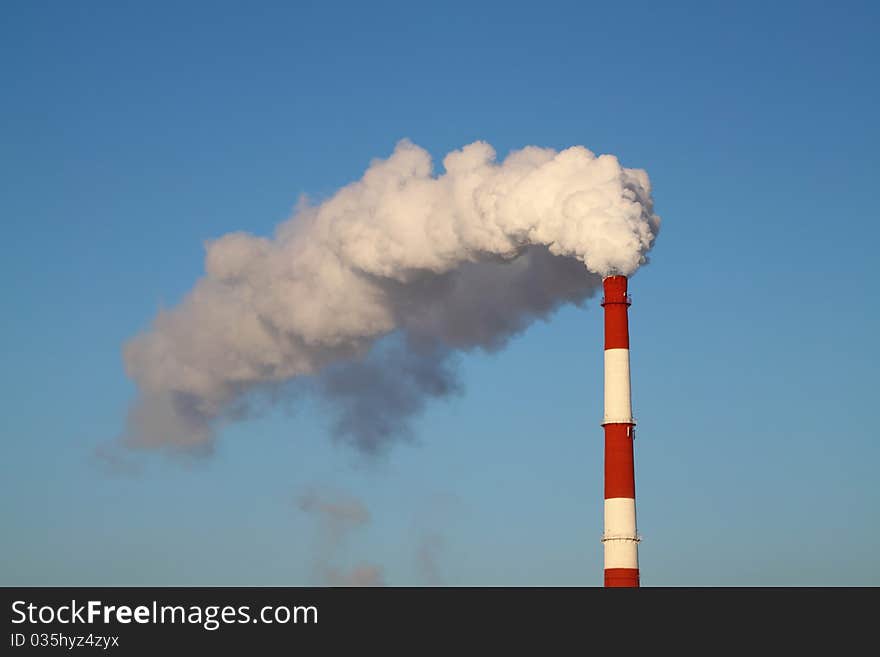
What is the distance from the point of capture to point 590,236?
154 ft

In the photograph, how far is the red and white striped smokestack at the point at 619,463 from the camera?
45031 mm

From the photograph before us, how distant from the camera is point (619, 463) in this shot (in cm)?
4500

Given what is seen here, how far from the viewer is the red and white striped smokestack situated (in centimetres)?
4503
